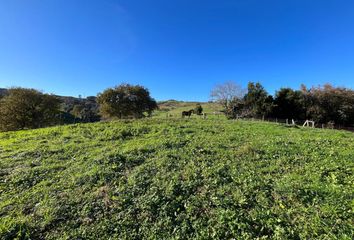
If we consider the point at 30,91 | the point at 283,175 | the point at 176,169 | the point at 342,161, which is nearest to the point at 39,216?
the point at 176,169

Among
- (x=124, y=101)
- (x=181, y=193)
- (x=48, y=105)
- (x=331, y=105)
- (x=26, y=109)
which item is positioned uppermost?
(x=331, y=105)

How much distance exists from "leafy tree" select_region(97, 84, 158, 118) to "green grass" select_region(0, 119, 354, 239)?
25895 mm

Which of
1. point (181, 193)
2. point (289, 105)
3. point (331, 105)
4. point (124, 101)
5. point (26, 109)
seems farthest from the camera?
point (124, 101)

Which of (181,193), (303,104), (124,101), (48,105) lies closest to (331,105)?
(303,104)

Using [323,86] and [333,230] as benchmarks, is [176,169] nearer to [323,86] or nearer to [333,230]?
[333,230]

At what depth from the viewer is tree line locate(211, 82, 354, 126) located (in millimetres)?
29328

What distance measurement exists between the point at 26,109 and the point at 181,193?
29997 millimetres

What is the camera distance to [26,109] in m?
26.9

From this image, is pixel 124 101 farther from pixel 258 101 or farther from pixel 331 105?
pixel 331 105

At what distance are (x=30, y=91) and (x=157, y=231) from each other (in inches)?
1278

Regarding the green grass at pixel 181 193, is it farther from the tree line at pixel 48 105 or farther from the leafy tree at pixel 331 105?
the leafy tree at pixel 331 105

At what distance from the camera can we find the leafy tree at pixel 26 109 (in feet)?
83.6

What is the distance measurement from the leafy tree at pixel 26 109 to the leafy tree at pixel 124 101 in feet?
25.0

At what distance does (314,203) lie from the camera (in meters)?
4.62
